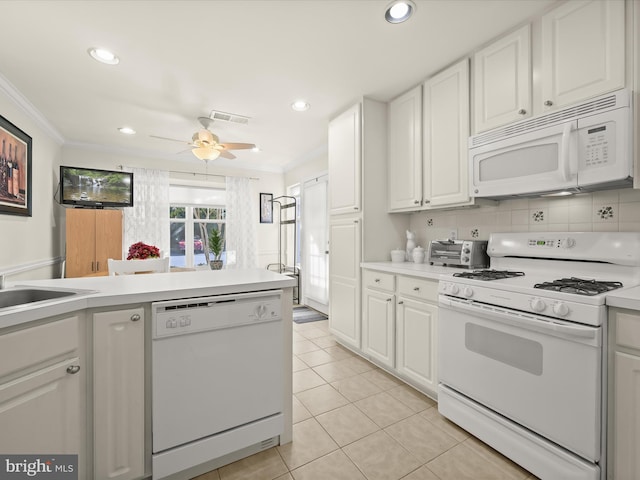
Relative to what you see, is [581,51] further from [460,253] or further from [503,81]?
[460,253]

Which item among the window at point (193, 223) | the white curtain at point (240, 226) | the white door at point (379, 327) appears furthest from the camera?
the white curtain at point (240, 226)

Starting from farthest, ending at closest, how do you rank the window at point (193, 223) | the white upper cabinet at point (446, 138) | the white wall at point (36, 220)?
the window at point (193, 223), the white wall at point (36, 220), the white upper cabinet at point (446, 138)

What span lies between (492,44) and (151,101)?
2.99 metres

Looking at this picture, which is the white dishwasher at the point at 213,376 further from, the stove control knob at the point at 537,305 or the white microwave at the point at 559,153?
the white microwave at the point at 559,153

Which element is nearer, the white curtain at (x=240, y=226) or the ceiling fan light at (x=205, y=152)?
the ceiling fan light at (x=205, y=152)

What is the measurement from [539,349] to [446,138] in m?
1.61

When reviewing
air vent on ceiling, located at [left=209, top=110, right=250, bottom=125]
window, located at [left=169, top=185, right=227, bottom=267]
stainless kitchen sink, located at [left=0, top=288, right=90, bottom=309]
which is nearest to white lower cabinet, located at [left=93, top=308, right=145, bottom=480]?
stainless kitchen sink, located at [left=0, top=288, right=90, bottom=309]

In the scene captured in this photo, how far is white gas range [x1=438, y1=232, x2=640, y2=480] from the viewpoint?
4.15 ft

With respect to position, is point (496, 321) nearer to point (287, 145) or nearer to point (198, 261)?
point (287, 145)

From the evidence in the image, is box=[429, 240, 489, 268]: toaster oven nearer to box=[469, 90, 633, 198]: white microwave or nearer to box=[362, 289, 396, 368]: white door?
box=[469, 90, 633, 198]: white microwave

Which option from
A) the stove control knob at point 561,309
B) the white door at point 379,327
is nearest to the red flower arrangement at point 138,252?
the white door at point 379,327

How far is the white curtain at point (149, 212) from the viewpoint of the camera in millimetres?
4480

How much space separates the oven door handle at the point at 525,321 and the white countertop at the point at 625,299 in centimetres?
13

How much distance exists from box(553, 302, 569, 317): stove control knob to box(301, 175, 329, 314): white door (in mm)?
3232
